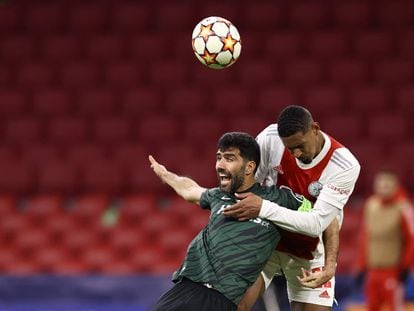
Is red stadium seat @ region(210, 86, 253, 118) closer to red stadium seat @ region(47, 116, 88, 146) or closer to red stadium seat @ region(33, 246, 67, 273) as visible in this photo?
red stadium seat @ region(47, 116, 88, 146)

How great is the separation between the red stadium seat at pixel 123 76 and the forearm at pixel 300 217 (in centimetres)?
575

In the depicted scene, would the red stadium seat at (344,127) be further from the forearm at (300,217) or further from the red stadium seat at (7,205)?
the forearm at (300,217)

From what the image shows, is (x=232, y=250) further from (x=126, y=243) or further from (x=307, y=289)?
(x=126, y=243)

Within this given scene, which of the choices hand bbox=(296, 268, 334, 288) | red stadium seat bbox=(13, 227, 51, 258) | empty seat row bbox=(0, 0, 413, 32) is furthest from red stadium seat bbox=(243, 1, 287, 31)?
hand bbox=(296, 268, 334, 288)

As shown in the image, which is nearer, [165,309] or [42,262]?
[165,309]

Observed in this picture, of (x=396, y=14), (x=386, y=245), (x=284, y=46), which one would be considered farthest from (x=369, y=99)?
(x=386, y=245)

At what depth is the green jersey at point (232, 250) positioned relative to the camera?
14.9 feet

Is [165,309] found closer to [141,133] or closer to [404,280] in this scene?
[404,280]

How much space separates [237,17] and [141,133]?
1783 mm

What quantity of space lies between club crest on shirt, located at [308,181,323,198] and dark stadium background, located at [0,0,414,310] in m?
3.59

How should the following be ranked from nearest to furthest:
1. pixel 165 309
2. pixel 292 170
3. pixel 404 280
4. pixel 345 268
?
pixel 165 309, pixel 292 170, pixel 404 280, pixel 345 268

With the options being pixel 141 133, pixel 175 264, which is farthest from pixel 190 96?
pixel 175 264

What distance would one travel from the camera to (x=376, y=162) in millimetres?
9211

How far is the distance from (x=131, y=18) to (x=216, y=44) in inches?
232
